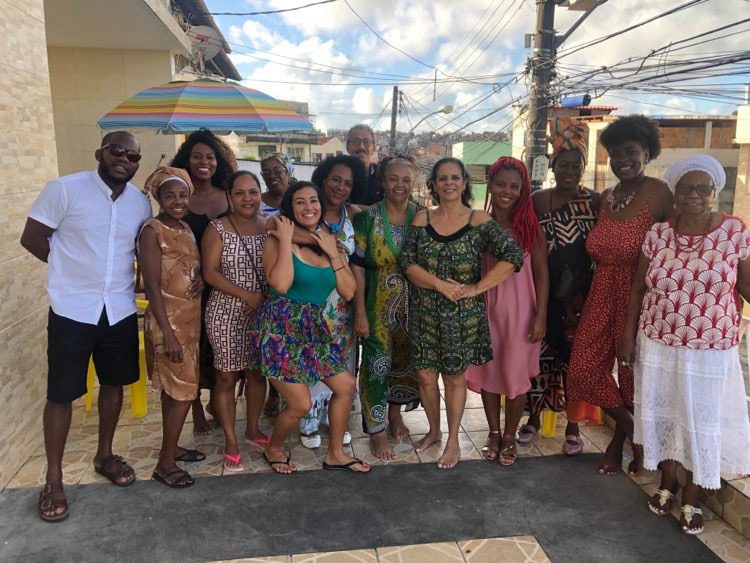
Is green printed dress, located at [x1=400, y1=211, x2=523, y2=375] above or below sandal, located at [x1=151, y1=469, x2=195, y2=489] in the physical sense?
above

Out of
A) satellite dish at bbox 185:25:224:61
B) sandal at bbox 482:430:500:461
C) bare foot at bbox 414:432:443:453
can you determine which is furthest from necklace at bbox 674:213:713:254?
satellite dish at bbox 185:25:224:61

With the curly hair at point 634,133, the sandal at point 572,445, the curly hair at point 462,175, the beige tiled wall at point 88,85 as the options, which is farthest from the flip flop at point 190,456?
the beige tiled wall at point 88,85

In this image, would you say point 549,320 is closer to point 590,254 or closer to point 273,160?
point 590,254

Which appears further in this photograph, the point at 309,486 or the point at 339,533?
the point at 309,486

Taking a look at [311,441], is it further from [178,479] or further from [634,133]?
[634,133]

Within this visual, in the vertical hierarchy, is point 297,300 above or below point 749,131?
below

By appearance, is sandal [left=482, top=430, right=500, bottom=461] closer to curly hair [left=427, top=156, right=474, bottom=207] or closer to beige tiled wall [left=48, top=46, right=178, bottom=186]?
curly hair [left=427, top=156, right=474, bottom=207]

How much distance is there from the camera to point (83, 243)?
2604 mm

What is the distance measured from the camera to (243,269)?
2.92 m

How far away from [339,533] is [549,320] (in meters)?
1.67

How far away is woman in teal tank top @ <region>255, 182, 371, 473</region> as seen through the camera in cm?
272

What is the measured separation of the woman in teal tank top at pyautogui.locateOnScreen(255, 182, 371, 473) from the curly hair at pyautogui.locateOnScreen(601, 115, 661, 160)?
150 cm

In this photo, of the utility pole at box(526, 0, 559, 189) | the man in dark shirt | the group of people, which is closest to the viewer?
the group of people

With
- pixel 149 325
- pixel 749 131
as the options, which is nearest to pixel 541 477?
pixel 149 325
